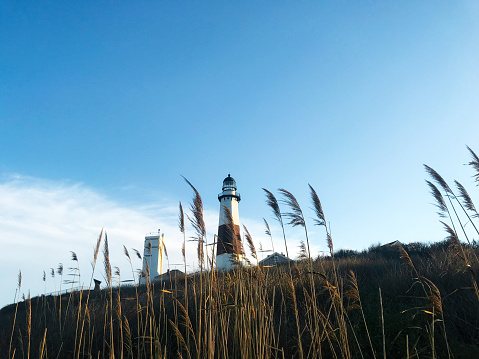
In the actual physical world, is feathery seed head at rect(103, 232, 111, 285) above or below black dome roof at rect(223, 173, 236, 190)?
below

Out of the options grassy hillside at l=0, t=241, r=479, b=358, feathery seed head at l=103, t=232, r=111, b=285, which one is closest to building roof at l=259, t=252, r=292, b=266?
grassy hillside at l=0, t=241, r=479, b=358

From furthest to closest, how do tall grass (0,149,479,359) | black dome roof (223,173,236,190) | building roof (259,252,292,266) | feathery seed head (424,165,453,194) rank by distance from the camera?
black dome roof (223,173,236,190), building roof (259,252,292,266), feathery seed head (424,165,453,194), tall grass (0,149,479,359)

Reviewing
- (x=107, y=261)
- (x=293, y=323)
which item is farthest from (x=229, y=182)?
(x=107, y=261)

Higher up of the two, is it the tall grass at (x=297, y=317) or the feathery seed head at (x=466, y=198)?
the feathery seed head at (x=466, y=198)

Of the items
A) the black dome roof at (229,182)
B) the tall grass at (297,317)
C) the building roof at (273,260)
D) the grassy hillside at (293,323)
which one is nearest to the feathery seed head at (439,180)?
the tall grass at (297,317)

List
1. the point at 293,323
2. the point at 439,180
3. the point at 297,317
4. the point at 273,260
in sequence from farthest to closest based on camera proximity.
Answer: the point at 273,260
the point at 293,323
the point at 439,180
the point at 297,317

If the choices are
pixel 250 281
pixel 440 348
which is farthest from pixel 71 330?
pixel 440 348

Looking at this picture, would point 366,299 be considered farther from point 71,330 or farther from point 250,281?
point 71,330

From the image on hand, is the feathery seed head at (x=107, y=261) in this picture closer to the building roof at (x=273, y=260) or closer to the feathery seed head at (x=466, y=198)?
the building roof at (x=273, y=260)

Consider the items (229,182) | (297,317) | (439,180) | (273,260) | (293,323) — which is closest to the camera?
(297,317)

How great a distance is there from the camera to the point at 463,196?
4070mm

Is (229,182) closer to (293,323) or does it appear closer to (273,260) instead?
(273,260)

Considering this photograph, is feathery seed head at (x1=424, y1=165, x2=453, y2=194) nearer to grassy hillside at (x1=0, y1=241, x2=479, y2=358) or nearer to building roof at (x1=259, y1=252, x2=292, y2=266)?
grassy hillside at (x1=0, y1=241, x2=479, y2=358)

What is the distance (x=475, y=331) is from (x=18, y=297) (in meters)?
6.36
